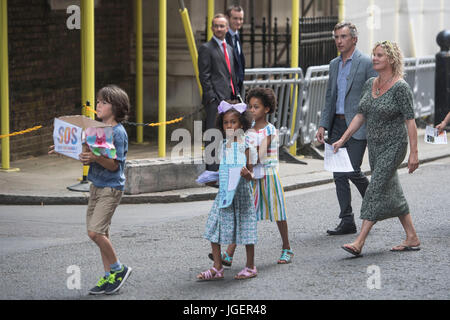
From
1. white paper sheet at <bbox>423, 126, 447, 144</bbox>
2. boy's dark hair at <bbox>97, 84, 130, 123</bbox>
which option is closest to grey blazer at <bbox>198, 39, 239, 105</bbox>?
white paper sheet at <bbox>423, 126, 447, 144</bbox>

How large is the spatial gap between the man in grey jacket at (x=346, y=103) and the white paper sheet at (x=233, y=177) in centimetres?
188

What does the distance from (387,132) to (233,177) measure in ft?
5.19

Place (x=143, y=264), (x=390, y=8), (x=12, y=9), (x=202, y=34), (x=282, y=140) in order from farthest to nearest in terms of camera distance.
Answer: (x=390, y=8), (x=202, y=34), (x=282, y=140), (x=12, y=9), (x=143, y=264)

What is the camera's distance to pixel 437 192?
10.5 metres

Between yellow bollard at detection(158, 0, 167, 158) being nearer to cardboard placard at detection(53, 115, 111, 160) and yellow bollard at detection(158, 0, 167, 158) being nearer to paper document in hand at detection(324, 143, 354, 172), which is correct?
paper document in hand at detection(324, 143, 354, 172)

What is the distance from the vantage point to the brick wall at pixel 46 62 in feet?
39.2

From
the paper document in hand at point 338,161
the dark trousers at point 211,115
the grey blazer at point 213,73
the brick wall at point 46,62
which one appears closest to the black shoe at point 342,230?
the paper document in hand at point 338,161

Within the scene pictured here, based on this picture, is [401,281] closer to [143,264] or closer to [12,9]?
[143,264]

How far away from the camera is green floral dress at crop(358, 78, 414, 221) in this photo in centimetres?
736

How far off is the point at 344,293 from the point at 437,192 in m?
4.53

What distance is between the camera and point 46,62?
12.6 m

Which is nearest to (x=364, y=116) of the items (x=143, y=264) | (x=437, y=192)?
(x=143, y=264)

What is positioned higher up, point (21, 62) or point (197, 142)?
point (21, 62)

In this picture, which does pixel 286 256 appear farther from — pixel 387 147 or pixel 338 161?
pixel 387 147
